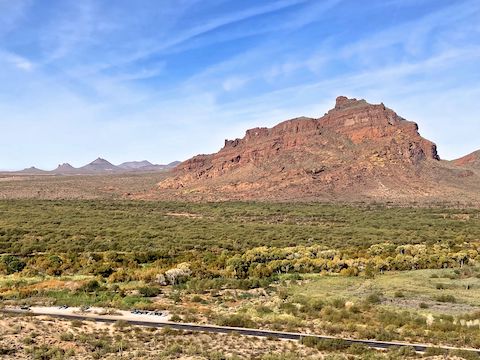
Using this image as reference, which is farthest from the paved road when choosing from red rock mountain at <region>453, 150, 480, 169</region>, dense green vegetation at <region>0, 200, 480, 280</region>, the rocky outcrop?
red rock mountain at <region>453, 150, 480, 169</region>

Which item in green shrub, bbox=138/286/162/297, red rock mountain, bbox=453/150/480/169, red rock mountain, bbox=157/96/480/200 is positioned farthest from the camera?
red rock mountain, bbox=453/150/480/169

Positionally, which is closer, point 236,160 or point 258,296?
point 258,296

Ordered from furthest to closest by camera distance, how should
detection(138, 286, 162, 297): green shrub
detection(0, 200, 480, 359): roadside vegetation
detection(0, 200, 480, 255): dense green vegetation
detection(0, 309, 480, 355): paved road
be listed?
detection(0, 200, 480, 255): dense green vegetation
detection(138, 286, 162, 297): green shrub
detection(0, 200, 480, 359): roadside vegetation
detection(0, 309, 480, 355): paved road

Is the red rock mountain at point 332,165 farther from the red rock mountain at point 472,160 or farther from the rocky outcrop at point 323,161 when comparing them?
the red rock mountain at point 472,160

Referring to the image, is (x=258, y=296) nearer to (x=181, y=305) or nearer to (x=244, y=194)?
(x=181, y=305)

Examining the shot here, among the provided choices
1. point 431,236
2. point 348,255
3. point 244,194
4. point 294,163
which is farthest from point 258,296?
point 294,163

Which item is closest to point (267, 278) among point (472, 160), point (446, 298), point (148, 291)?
point (148, 291)

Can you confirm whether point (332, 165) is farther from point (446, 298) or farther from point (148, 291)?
point (148, 291)

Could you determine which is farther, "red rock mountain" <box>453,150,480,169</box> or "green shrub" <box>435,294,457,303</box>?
"red rock mountain" <box>453,150,480,169</box>

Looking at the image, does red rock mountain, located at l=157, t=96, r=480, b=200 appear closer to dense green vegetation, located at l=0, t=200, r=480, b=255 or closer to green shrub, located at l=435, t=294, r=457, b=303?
dense green vegetation, located at l=0, t=200, r=480, b=255
